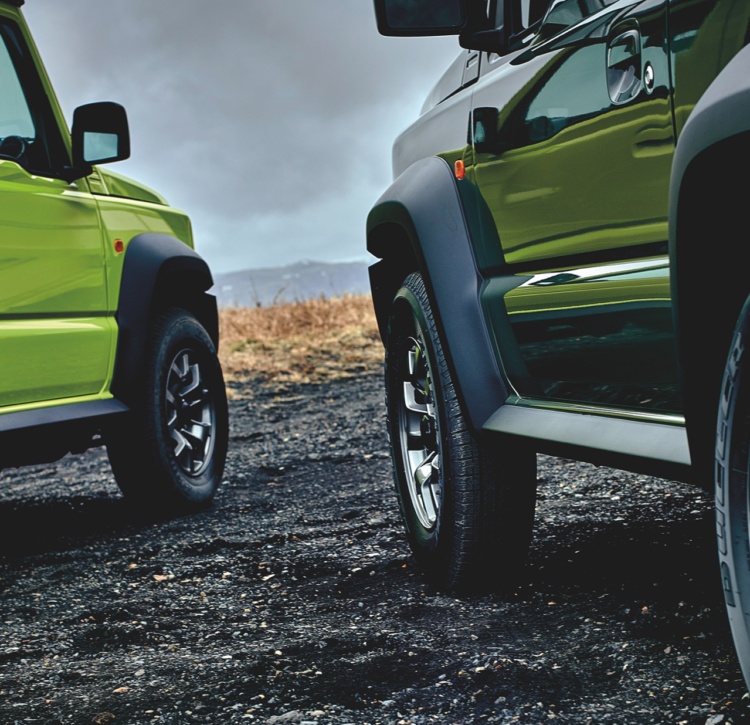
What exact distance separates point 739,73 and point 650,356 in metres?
0.67

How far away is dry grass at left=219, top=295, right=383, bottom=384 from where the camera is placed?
37.4 ft

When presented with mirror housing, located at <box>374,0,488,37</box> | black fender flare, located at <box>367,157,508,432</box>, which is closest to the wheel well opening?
black fender flare, located at <box>367,157,508,432</box>

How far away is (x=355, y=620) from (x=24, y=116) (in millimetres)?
2677

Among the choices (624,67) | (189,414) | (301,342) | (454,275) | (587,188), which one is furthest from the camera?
(301,342)

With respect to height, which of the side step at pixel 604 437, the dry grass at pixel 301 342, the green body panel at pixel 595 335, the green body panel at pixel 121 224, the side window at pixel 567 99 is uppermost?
the side window at pixel 567 99

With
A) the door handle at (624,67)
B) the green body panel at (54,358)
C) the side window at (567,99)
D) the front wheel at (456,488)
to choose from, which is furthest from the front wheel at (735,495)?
the green body panel at (54,358)

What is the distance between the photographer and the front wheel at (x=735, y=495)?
171 cm

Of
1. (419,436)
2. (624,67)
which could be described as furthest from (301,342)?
(624,67)

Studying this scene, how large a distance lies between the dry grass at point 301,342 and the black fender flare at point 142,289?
5720mm

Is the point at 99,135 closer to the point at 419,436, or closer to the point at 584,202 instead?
the point at 419,436

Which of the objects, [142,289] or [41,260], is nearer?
[41,260]

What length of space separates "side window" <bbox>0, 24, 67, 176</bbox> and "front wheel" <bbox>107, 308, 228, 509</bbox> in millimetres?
941

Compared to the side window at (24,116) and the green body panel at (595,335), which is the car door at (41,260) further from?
the green body panel at (595,335)

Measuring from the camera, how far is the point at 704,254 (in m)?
1.83
